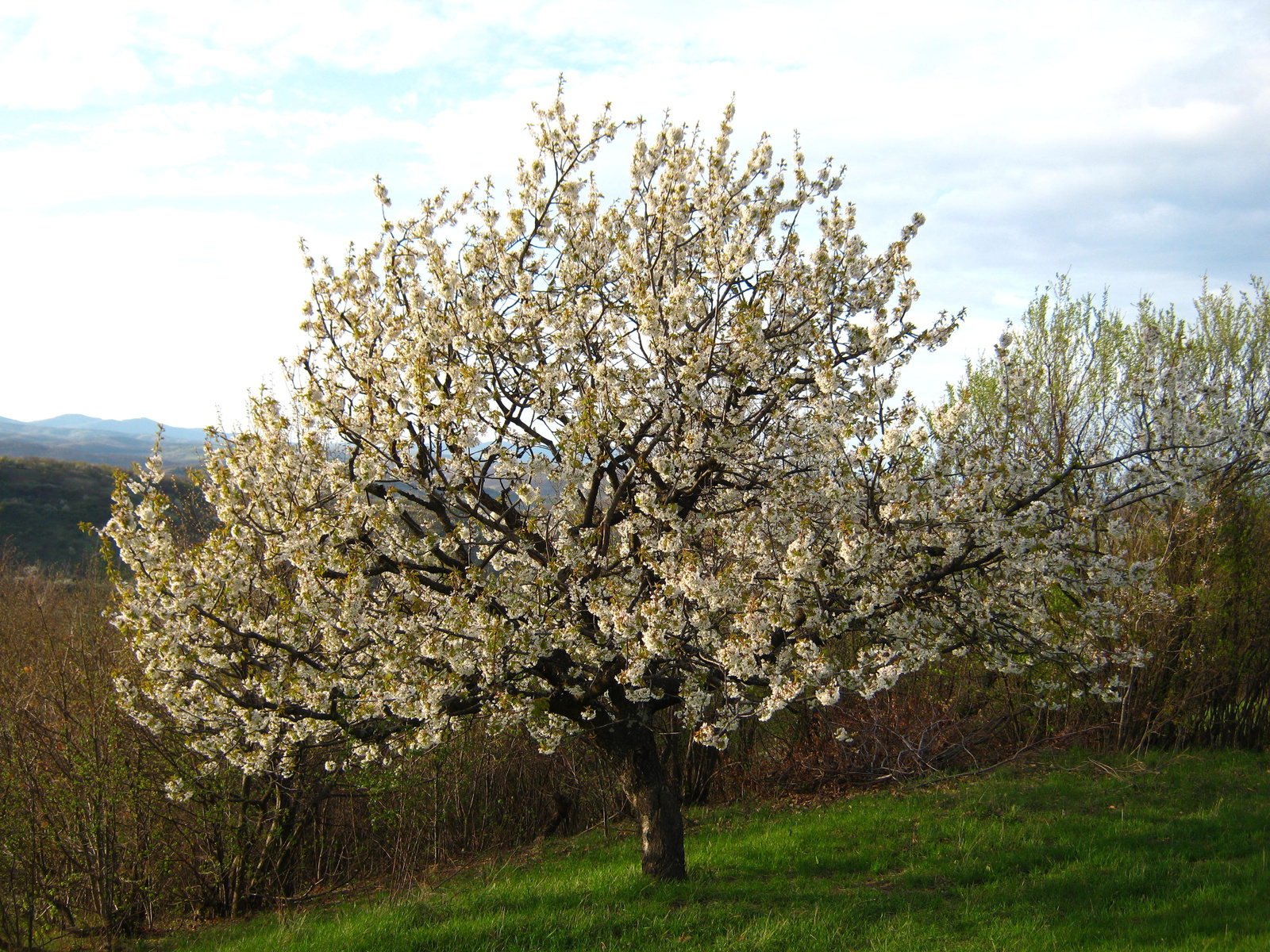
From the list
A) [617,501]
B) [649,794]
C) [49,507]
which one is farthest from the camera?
[49,507]

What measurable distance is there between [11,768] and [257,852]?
2391mm

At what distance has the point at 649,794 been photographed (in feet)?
21.1

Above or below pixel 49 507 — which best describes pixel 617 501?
below

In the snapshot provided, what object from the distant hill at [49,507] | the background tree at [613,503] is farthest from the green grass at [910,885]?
the distant hill at [49,507]

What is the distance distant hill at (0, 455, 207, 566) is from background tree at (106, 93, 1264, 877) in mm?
31869

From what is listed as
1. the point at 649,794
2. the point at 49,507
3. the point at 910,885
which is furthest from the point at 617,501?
the point at 49,507

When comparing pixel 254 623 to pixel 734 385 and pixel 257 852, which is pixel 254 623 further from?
pixel 257 852

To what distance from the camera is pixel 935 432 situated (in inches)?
208

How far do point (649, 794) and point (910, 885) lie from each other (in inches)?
91.5

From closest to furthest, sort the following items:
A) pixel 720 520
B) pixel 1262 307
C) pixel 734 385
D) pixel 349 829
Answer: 1. pixel 734 385
2. pixel 720 520
3. pixel 349 829
4. pixel 1262 307

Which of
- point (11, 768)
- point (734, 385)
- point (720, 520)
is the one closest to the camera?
point (734, 385)

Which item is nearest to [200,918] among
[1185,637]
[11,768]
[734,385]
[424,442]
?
[11,768]

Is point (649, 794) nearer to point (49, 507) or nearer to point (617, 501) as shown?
point (617, 501)

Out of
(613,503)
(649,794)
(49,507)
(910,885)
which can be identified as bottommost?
(910,885)
